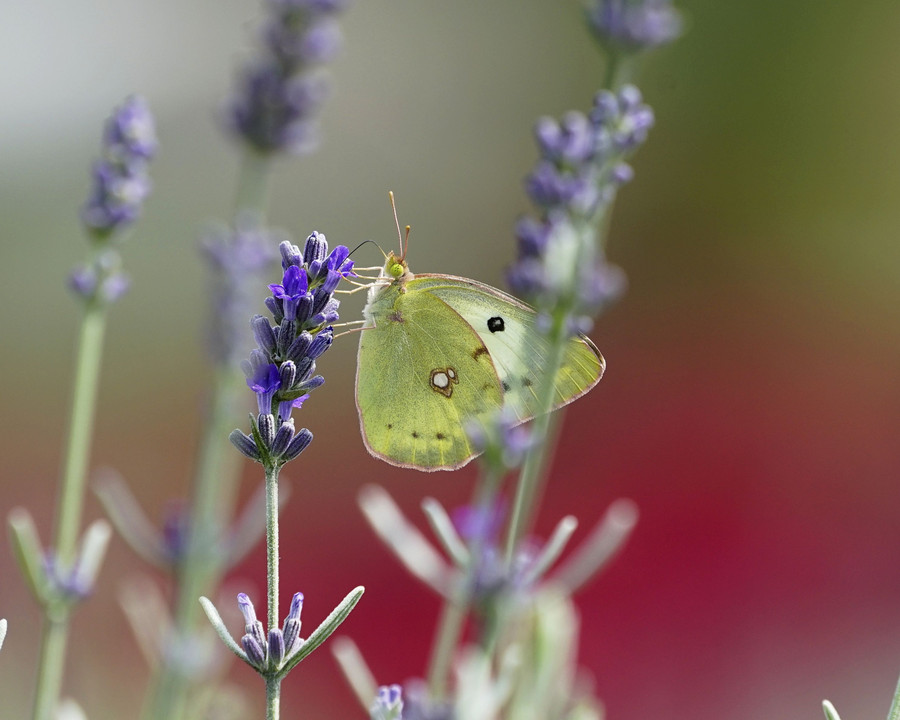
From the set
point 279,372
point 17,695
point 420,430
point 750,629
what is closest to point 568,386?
point 420,430

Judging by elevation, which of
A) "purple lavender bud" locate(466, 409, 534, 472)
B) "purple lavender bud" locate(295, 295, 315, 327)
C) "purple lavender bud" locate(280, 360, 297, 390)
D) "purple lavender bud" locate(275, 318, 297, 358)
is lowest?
"purple lavender bud" locate(466, 409, 534, 472)

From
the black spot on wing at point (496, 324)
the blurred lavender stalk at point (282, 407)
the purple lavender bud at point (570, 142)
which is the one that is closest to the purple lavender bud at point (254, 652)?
the blurred lavender stalk at point (282, 407)

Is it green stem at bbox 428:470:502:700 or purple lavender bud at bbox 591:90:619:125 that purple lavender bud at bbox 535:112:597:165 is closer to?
purple lavender bud at bbox 591:90:619:125

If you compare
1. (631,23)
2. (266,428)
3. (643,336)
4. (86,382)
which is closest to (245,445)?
(266,428)

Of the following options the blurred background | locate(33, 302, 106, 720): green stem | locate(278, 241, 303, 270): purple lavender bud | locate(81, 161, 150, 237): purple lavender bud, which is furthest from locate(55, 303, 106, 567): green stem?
the blurred background

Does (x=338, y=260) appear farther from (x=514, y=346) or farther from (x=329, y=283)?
(x=514, y=346)

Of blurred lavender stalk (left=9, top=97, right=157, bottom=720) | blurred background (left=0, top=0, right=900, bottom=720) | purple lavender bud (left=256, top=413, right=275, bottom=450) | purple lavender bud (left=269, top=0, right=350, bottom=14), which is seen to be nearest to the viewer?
purple lavender bud (left=256, top=413, right=275, bottom=450)
